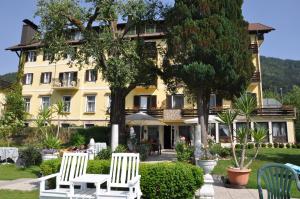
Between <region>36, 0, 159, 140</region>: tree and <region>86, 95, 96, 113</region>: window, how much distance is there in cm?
1572

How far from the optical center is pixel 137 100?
100 ft

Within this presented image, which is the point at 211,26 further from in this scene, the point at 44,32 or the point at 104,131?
the point at 104,131

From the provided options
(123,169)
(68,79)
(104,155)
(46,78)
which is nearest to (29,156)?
(104,155)

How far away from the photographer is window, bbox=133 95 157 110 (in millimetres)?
30062

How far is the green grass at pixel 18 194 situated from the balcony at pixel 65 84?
24833mm

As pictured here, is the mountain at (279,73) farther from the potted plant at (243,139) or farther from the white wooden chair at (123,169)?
the white wooden chair at (123,169)

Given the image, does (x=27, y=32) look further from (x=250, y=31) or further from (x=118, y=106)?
(x=250, y=31)

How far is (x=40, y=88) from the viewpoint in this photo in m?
34.8

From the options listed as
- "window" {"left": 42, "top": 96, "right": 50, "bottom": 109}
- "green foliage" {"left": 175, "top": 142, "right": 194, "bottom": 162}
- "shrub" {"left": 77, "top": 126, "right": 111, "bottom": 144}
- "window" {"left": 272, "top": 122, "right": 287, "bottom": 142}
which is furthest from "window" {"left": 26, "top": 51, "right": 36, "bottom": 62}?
"window" {"left": 272, "top": 122, "right": 287, "bottom": 142}

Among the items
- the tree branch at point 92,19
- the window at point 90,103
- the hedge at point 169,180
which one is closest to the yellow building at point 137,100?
Result: the window at point 90,103

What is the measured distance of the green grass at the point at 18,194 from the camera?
7.78 m

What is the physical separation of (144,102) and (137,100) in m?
0.83

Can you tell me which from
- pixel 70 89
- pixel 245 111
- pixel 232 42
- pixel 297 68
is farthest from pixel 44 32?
pixel 297 68

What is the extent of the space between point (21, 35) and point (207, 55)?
1212 inches
